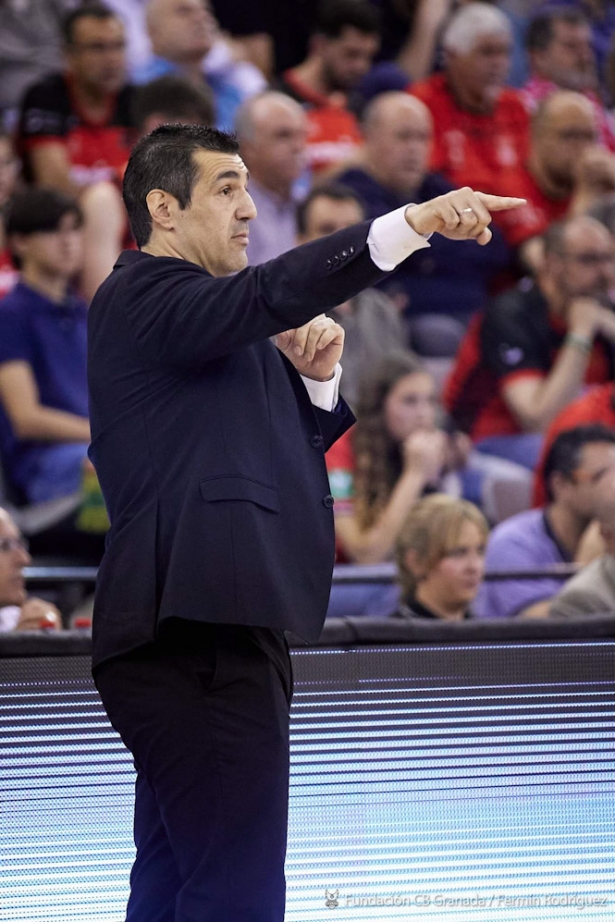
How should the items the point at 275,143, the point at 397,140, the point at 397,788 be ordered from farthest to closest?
the point at 397,140 → the point at 275,143 → the point at 397,788

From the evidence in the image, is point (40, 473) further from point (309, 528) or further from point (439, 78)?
point (439, 78)

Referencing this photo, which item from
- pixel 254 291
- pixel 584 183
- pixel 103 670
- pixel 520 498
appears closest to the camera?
pixel 254 291

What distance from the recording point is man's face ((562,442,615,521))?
187 inches

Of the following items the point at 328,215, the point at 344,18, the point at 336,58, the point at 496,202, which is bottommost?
the point at 496,202

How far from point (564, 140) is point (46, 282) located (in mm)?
2992

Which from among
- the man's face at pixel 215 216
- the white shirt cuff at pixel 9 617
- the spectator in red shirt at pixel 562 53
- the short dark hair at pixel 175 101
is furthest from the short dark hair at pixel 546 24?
the man's face at pixel 215 216

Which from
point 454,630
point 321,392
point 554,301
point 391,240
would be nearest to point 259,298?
point 391,240

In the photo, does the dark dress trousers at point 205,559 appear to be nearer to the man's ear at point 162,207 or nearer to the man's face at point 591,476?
the man's ear at point 162,207

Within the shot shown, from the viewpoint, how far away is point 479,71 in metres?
7.03

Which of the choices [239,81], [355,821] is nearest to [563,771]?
[355,821]

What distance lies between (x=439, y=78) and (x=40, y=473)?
11.3 ft

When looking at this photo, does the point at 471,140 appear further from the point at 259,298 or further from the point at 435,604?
the point at 259,298

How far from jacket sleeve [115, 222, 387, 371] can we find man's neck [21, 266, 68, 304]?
317cm

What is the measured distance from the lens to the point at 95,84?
615cm
